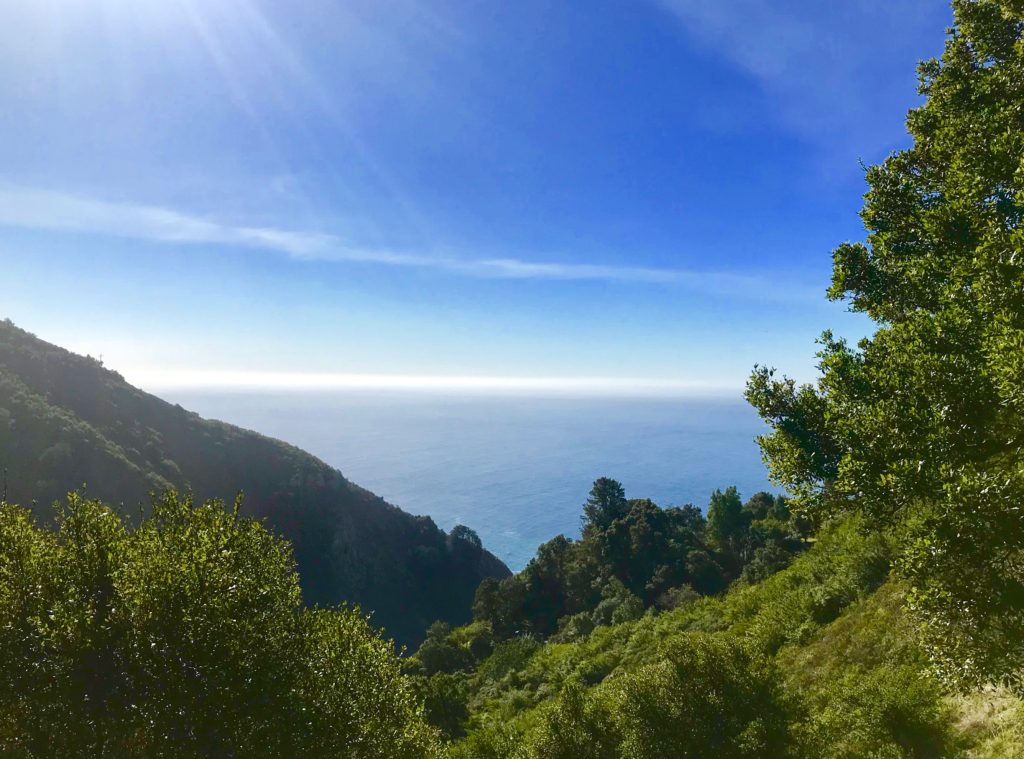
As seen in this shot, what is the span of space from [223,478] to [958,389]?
150 meters

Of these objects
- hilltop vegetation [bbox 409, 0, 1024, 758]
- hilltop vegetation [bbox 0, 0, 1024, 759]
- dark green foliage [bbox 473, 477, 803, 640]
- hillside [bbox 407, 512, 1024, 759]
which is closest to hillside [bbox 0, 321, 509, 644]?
dark green foliage [bbox 473, 477, 803, 640]

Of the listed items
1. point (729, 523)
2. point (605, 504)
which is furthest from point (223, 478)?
point (729, 523)

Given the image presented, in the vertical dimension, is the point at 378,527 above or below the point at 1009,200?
below

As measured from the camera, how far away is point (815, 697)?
1706cm

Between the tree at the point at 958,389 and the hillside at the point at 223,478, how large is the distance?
102382mm

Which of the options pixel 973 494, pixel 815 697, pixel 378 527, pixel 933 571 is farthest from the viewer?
pixel 378 527

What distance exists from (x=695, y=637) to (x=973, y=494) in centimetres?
1443

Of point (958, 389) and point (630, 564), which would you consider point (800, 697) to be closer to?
point (958, 389)

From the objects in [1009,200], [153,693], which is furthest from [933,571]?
[153,693]

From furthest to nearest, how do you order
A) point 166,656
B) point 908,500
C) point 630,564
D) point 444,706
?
point 630,564 < point 444,706 < point 166,656 < point 908,500

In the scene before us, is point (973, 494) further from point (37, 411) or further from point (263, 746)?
point (37, 411)

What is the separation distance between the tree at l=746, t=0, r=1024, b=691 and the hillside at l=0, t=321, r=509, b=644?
102 m

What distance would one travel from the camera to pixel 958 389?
402 inches

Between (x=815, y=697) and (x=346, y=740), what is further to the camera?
(x=815, y=697)
